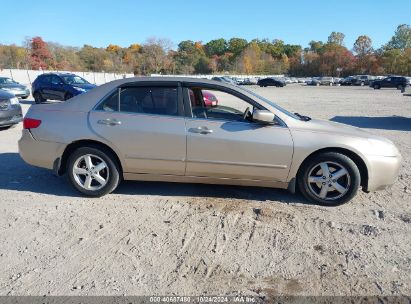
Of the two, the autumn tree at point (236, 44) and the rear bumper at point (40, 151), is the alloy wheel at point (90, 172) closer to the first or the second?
the rear bumper at point (40, 151)

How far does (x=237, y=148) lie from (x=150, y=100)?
1.31 m

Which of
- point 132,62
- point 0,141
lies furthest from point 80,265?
point 132,62

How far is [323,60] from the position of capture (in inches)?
4203

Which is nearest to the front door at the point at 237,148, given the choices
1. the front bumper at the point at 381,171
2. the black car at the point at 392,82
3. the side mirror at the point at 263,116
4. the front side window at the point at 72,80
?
the side mirror at the point at 263,116

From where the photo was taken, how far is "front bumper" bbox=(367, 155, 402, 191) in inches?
178

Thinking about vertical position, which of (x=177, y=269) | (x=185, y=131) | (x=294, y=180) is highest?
(x=185, y=131)

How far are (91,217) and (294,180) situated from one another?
250cm

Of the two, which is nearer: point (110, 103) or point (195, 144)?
point (195, 144)

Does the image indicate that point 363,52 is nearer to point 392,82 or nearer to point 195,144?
point 392,82

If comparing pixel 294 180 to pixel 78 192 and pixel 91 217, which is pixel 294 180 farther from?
pixel 78 192

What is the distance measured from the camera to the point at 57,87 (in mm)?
17234

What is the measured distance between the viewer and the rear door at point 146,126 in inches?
182

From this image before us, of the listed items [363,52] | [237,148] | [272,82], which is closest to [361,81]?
[272,82]

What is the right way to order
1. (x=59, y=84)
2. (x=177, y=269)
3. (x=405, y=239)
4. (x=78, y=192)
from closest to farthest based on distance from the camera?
(x=177, y=269) < (x=405, y=239) < (x=78, y=192) < (x=59, y=84)
